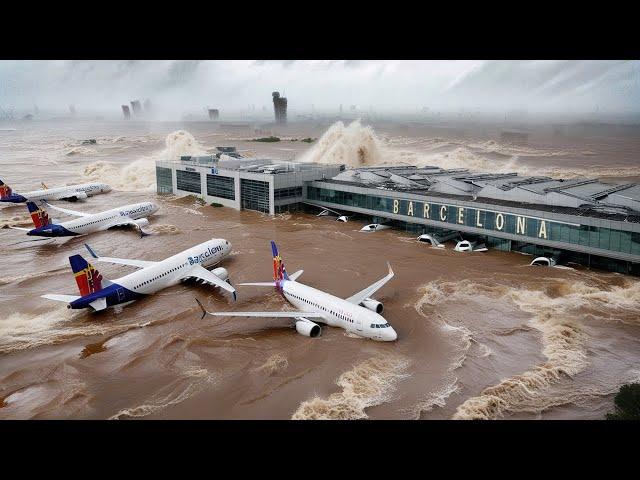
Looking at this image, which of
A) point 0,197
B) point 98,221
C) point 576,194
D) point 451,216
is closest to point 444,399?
point 451,216

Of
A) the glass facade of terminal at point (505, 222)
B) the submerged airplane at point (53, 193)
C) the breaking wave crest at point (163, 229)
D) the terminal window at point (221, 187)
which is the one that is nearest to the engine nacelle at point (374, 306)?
the glass facade of terminal at point (505, 222)

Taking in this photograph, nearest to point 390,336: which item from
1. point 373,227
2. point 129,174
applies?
point 373,227

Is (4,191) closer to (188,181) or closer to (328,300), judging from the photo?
(188,181)

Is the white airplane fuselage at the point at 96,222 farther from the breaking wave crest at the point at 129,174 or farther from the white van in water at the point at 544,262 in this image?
the white van in water at the point at 544,262

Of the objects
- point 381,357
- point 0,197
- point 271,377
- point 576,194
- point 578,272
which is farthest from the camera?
point 0,197

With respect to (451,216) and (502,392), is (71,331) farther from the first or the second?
(451,216)

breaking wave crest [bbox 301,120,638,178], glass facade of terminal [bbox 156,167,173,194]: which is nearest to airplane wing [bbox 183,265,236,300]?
glass facade of terminal [bbox 156,167,173,194]
